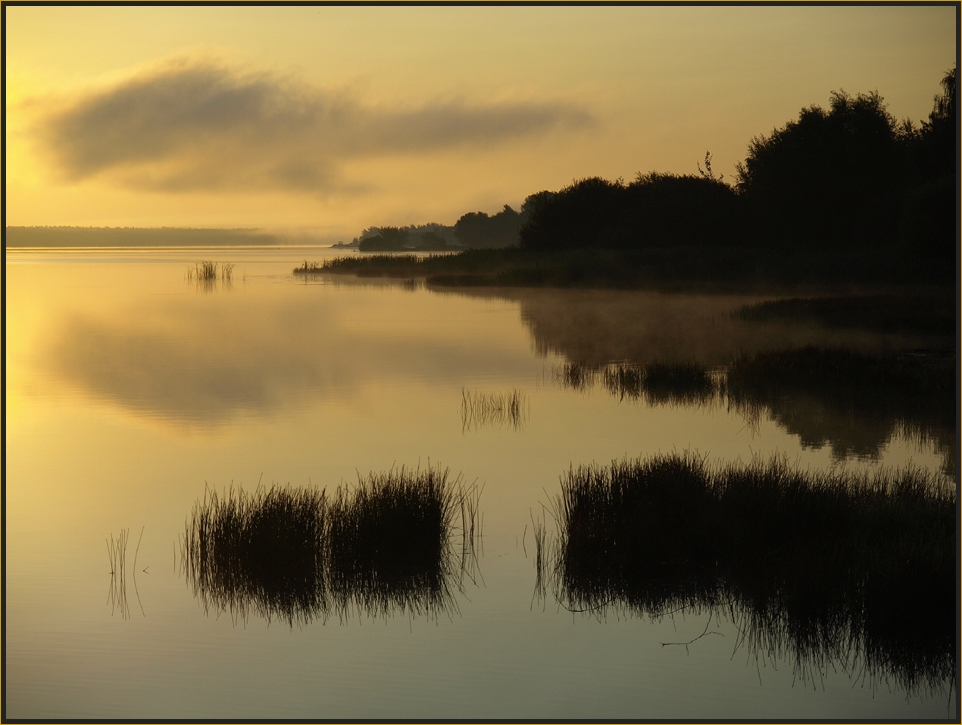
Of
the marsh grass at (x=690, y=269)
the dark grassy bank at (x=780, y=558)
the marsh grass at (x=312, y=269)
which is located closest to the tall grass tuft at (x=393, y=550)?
the dark grassy bank at (x=780, y=558)

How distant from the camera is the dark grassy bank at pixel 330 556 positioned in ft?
19.1

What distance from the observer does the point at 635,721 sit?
4.71 metres

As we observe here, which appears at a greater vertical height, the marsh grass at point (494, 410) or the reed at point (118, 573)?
the marsh grass at point (494, 410)

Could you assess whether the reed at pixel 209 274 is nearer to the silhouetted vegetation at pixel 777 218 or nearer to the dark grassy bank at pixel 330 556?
the silhouetted vegetation at pixel 777 218

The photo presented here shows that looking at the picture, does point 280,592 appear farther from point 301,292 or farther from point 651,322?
point 301,292

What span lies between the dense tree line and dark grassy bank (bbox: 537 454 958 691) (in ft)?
83.4

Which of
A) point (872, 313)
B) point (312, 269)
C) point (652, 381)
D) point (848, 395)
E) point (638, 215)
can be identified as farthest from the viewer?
point (312, 269)

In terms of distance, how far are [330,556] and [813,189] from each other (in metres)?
→ 34.8

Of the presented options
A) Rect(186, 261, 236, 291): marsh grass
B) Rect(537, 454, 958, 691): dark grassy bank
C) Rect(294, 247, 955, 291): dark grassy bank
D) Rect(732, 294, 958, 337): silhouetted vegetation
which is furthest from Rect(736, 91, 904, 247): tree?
Rect(537, 454, 958, 691): dark grassy bank

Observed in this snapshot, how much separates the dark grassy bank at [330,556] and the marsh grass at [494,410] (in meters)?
4.49

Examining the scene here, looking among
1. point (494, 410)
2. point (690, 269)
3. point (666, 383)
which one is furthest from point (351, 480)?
point (690, 269)

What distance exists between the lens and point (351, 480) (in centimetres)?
852

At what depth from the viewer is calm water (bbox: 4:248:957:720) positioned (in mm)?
4953

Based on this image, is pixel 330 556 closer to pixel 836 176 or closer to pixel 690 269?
pixel 690 269
